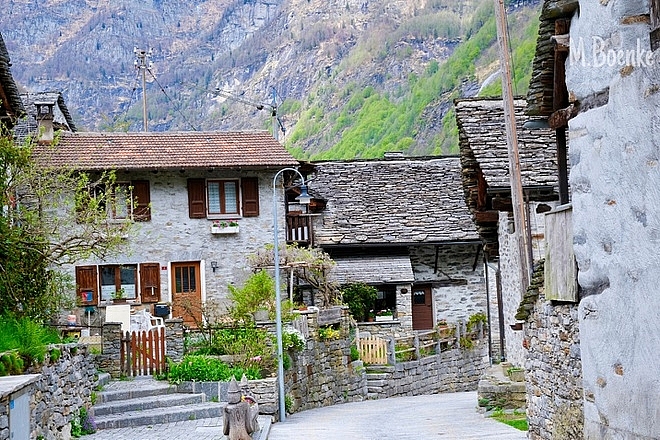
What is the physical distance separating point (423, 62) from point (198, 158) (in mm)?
55744

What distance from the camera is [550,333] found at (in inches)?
490

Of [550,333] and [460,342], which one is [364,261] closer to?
[460,342]

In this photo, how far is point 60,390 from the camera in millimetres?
14727

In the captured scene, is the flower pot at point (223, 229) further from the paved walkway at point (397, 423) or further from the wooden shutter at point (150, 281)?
the paved walkway at point (397, 423)

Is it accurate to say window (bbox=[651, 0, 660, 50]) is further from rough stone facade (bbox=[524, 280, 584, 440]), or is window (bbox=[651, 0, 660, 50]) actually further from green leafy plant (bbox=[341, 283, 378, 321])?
green leafy plant (bbox=[341, 283, 378, 321])

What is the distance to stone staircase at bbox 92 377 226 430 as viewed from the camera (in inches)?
691

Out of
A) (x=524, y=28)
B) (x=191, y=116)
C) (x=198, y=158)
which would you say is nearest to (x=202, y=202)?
(x=198, y=158)

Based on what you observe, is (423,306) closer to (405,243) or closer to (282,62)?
(405,243)

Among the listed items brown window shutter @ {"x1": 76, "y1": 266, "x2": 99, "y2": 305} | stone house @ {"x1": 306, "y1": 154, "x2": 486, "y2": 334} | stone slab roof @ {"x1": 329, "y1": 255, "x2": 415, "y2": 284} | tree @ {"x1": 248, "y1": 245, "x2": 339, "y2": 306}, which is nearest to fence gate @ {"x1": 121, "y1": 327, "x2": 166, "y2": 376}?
tree @ {"x1": 248, "y1": 245, "x2": 339, "y2": 306}

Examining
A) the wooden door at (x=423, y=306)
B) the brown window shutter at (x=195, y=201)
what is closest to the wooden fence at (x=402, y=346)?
the wooden door at (x=423, y=306)

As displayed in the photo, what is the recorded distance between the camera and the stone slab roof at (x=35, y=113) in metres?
30.6

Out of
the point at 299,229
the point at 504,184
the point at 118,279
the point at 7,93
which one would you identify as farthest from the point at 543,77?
the point at 299,229

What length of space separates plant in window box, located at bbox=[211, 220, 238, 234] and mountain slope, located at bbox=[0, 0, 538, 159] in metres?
17.3

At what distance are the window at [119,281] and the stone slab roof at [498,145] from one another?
12.1m
